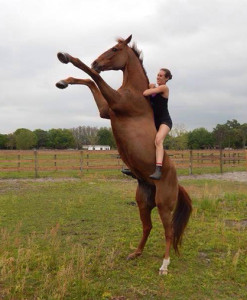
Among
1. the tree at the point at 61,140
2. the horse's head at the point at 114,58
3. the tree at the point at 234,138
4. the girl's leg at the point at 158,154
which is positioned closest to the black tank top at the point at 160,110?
the girl's leg at the point at 158,154

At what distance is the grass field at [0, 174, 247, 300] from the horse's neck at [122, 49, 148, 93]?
2284mm

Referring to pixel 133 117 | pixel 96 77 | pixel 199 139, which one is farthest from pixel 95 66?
pixel 199 139

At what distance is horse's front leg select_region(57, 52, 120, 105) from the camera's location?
11.9 feet

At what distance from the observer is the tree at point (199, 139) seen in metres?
74.8

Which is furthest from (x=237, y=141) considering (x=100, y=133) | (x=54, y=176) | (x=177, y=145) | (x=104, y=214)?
(x=104, y=214)

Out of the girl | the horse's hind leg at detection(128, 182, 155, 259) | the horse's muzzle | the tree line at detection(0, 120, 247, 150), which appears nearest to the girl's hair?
the girl

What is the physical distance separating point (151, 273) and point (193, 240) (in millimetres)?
1633

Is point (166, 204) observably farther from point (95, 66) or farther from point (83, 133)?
point (83, 133)

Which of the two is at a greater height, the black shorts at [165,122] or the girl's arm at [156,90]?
the girl's arm at [156,90]

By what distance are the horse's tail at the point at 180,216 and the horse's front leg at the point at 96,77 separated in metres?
1.97

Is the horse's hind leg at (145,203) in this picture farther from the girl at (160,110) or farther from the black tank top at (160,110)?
the black tank top at (160,110)

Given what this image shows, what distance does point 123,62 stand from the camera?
425cm

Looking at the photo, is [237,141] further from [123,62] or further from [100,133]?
[123,62]

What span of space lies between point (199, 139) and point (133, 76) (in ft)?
244
